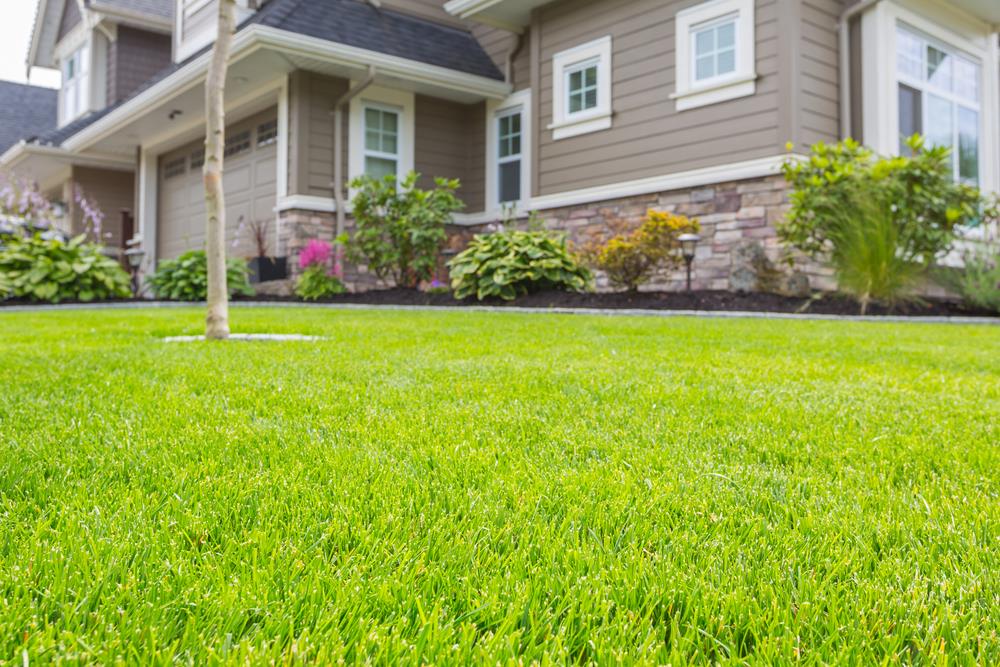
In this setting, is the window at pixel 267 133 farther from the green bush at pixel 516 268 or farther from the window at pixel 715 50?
the window at pixel 715 50

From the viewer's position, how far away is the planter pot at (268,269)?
9.71 metres

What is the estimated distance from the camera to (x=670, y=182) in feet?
27.3

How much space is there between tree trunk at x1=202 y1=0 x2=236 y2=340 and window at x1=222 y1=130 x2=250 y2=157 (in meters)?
7.02

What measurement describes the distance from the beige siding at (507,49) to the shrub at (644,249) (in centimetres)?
379

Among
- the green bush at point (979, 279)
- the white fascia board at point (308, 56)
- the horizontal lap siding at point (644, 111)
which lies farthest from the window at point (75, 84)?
the green bush at point (979, 279)

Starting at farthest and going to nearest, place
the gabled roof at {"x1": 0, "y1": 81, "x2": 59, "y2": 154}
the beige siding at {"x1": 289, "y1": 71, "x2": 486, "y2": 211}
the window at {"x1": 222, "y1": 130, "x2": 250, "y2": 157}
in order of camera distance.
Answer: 1. the gabled roof at {"x1": 0, "y1": 81, "x2": 59, "y2": 154}
2. the window at {"x1": 222, "y1": 130, "x2": 250, "y2": 157}
3. the beige siding at {"x1": 289, "y1": 71, "x2": 486, "y2": 211}

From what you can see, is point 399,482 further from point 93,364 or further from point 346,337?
point 346,337

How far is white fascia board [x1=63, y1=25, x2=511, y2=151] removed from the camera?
28.2ft

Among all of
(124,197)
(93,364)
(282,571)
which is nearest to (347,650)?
(282,571)

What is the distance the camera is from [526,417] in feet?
6.33

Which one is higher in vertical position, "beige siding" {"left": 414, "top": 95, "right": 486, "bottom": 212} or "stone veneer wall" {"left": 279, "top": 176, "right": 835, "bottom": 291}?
"beige siding" {"left": 414, "top": 95, "right": 486, "bottom": 212}

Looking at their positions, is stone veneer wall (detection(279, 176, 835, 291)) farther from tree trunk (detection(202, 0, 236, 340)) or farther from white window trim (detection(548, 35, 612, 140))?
tree trunk (detection(202, 0, 236, 340))

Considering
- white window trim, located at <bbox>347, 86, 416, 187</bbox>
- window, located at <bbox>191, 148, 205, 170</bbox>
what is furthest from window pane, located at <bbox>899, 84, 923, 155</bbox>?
window, located at <bbox>191, 148, 205, 170</bbox>

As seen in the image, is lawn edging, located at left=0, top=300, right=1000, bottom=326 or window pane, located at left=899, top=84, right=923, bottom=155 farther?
window pane, located at left=899, top=84, right=923, bottom=155
